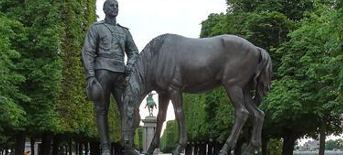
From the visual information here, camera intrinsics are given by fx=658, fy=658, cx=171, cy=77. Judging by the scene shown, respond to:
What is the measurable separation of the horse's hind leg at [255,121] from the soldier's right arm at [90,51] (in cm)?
290

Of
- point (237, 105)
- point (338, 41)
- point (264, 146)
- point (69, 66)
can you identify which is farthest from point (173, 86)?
point (264, 146)

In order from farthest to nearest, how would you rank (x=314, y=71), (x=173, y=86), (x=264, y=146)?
(x=264, y=146) < (x=314, y=71) < (x=173, y=86)

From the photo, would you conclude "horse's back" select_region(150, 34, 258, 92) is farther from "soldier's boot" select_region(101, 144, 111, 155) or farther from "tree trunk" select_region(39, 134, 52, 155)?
"tree trunk" select_region(39, 134, 52, 155)

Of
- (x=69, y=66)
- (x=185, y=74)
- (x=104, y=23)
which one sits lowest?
(x=185, y=74)

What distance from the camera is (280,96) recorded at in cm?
3278

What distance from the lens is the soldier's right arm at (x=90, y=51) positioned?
12.1m

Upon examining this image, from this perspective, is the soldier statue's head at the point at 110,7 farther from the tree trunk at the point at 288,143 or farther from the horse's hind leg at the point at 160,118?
the tree trunk at the point at 288,143

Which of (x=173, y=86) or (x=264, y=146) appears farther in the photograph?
(x=264, y=146)

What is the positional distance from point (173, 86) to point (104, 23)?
1.95 meters

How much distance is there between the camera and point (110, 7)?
496 inches

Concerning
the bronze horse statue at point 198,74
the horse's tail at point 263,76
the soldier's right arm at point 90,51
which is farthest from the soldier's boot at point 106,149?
the horse's tail at point 263,76

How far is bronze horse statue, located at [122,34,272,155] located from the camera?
1188 cm

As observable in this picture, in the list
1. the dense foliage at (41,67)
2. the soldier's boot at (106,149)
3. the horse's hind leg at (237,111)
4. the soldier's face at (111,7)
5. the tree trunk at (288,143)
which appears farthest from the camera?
the tree trunk at (288,143)

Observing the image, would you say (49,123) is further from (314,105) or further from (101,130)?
(101,130)
